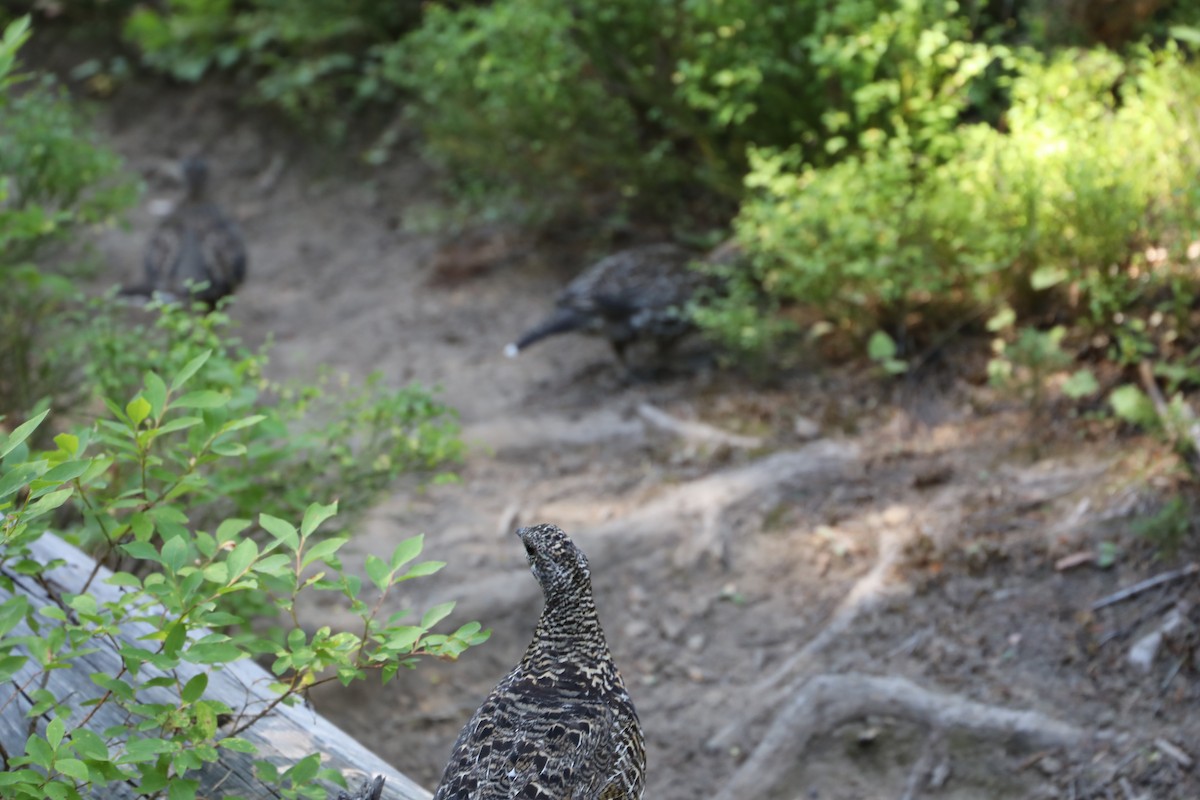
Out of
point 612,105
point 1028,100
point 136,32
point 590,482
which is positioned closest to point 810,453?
point 590,482

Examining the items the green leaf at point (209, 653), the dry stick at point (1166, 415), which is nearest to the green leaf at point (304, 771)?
the green leaf at point (209, 653)

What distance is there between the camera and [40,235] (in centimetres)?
644

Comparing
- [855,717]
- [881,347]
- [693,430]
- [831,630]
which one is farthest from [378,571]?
[881,347]

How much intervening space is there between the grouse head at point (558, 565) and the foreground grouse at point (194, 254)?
19.5 ft

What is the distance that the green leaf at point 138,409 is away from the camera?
252 cm

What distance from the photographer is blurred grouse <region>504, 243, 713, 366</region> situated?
7.40 meters

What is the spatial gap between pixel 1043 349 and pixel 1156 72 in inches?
65.2

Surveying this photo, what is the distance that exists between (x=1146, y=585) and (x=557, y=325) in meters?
4.16

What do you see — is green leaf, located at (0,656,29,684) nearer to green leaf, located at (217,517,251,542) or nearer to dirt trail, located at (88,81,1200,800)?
green leaf, located at (217,517,251,542)

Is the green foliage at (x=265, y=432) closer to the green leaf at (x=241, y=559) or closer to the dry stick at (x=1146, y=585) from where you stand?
the green leaf at (x=241, y=559)

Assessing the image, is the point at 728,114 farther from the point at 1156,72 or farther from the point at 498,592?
the point at 498,592

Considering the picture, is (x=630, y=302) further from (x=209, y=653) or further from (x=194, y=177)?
(x=209, y=653)

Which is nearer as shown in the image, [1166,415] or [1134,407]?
[1166,415]

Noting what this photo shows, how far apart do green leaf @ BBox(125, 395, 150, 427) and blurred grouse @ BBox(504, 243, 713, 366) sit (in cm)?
491
